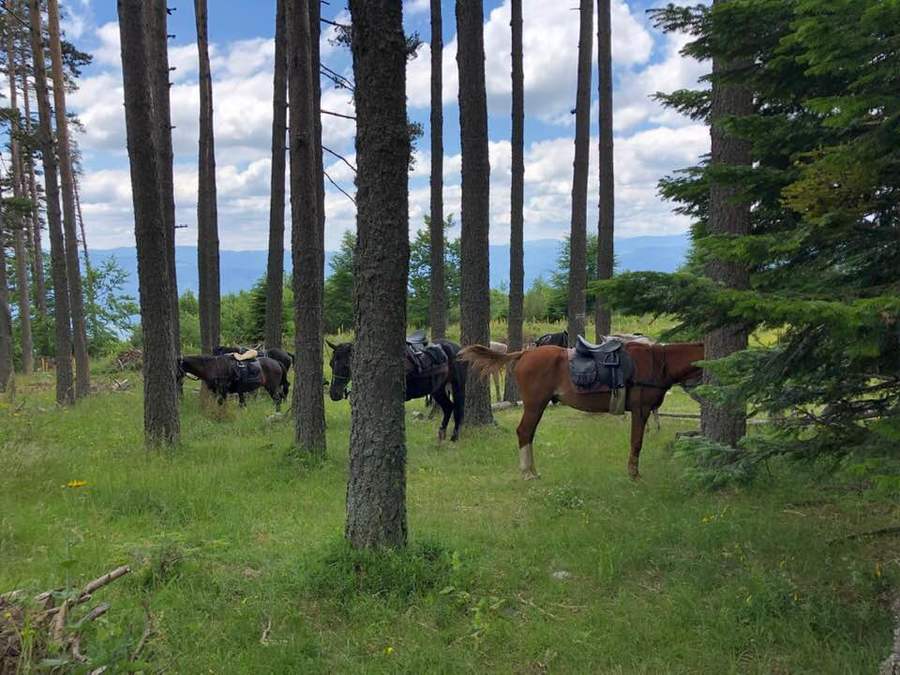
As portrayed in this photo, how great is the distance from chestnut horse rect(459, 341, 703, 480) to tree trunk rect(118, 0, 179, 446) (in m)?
4.58

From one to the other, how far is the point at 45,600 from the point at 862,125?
558cm

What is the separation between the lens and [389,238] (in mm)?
4551

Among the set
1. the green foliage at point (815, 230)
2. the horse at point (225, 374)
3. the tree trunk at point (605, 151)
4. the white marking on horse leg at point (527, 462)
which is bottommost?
the white marking on horse leg at point (527, 462)

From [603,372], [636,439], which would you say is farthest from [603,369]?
[636,439]

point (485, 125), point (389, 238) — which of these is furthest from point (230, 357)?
point (389, 238)

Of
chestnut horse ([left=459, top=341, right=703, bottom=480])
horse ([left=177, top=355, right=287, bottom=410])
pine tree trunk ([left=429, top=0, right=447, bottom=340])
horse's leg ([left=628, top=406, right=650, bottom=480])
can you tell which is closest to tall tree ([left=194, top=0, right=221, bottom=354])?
horse ([left=177, top=355, right=287, bottom=410])

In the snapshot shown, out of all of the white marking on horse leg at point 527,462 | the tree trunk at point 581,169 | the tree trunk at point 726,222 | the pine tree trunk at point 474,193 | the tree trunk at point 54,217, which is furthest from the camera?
the tree trunk at point 581,169

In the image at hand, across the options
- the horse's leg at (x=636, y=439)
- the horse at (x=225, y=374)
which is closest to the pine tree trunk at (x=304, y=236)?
the horse's leg at (x=636, y=439)

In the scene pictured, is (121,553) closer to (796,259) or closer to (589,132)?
(796,259)

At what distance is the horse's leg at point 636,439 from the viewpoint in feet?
25.3

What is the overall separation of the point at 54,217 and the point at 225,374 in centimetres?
568

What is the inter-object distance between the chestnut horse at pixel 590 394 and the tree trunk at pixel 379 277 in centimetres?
386

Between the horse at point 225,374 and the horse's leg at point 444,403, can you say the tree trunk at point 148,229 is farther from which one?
the horse's leg at point 444,403

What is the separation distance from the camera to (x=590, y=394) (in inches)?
323
